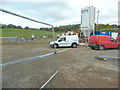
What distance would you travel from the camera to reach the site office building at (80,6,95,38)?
1564 centimetres

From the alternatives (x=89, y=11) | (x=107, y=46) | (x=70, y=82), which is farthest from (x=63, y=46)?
(x=89, y=11)

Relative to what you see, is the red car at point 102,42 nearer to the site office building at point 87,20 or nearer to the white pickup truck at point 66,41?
Answer: the white pickup truck at point 66,41

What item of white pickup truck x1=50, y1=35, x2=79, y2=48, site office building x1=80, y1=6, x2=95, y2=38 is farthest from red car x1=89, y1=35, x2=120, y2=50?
site office building x1=80, y1=6, x2=95, y2=38

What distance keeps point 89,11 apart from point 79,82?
56.3 feet

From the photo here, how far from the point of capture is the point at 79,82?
2.51 meters

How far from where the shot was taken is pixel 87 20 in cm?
1641

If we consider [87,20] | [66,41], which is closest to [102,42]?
[66,41]

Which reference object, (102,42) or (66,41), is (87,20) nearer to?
(66,41)

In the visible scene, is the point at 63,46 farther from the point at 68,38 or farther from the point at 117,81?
the point at 117,81

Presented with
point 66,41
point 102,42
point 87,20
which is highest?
point 87,20

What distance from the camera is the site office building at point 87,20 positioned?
15637 millimetres

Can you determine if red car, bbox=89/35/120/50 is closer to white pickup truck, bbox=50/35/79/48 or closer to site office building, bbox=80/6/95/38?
white pickup truck, bbox=50/35/79/48

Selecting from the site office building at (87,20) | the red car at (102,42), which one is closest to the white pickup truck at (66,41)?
the red car at (102,42)

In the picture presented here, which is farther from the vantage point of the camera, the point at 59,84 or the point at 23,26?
the point at 59,84
